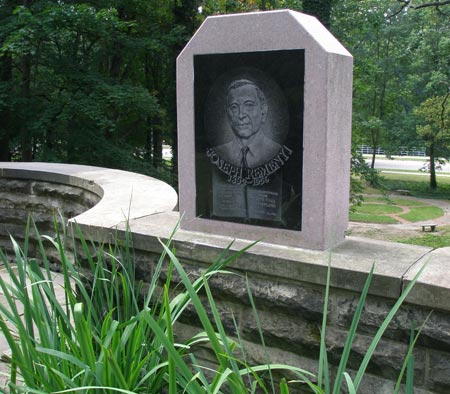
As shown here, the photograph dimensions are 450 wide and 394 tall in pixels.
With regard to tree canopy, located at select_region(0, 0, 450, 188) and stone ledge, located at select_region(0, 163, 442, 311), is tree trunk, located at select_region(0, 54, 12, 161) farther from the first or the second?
stone ledge, located at select_region(0, 163, 442, 311)

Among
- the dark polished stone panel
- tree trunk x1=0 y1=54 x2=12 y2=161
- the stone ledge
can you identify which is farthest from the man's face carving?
tree trunk x1=0 y1=54 x2=12 y2=161

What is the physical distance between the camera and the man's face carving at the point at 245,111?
3117mm

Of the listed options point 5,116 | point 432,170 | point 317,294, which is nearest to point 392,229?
point 5,116

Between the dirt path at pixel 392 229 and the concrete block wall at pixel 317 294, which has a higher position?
the concrete block wall at pixel 317 294

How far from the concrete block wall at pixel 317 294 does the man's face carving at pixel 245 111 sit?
658 millimetres

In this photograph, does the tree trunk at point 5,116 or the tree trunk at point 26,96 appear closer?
the tree trunk at point 26,96

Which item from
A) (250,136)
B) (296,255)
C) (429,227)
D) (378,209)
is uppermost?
(250,136)

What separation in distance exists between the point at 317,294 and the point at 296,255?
0.82 feet

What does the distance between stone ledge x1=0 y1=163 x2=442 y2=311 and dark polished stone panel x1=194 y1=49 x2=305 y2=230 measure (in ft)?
0.71

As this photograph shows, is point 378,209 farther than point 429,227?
Yes

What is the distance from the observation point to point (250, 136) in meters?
3.18

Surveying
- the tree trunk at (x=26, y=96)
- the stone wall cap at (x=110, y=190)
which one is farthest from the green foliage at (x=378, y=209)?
the stone wall cap at (x=110, y=190)

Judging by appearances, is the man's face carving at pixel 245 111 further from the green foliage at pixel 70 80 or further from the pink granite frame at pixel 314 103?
the green foliage at pixel 70 80

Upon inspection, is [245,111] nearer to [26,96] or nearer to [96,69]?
[26,96]
